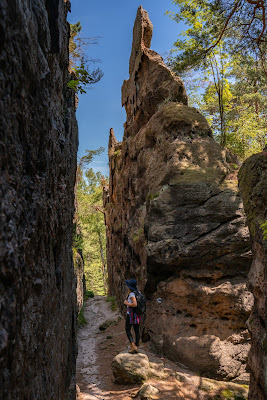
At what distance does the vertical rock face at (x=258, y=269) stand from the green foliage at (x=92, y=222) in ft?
60.6

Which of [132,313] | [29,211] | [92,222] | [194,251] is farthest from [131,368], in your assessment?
[92,222]

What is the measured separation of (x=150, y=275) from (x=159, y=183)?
130 inches

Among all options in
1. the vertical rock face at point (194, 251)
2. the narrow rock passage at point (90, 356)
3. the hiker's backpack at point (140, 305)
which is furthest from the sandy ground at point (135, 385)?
the hiker's backpack at point (140, 305)

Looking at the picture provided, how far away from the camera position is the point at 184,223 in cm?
896

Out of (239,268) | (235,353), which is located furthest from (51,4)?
(235,353)

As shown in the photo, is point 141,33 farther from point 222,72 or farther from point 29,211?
point 29,211

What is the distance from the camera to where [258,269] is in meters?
5.00

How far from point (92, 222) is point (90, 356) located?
78.1 ft

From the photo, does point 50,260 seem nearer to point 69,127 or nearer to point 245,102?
point 69,127

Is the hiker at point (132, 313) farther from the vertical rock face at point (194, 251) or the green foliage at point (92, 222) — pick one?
the green foliage at point (92, 222)

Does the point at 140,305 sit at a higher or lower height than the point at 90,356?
higher

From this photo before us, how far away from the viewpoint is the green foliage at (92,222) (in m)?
29.3

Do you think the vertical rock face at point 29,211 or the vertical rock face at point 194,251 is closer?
the vertical rock face at point 29,211

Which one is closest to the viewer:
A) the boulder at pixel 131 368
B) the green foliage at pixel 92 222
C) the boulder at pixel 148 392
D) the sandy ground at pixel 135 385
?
the boulder at pixel 148 392
